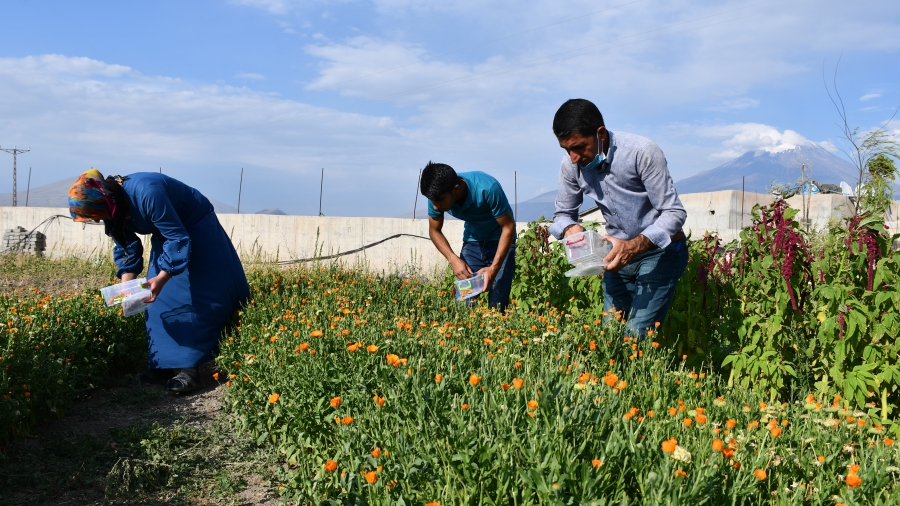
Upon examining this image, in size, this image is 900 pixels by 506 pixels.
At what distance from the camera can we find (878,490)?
5.85 feet

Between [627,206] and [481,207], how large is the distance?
48.6 inches

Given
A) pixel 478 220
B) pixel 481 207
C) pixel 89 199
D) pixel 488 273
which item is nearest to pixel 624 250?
pixel 488 273

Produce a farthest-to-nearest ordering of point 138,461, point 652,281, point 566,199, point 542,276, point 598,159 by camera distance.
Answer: point 542,276 < point 566,199 < point 652,281 < point 598,159 < point 138,461

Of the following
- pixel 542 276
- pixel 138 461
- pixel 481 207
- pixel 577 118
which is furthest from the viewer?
pixel 542 276

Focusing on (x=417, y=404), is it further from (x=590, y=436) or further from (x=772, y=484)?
(x=772, y=484)

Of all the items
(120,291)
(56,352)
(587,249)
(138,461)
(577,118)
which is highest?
(577,118)

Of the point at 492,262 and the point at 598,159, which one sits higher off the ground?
the point at 598,159

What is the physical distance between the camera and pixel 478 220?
14.4 feet

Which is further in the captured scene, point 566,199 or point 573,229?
point 566,199

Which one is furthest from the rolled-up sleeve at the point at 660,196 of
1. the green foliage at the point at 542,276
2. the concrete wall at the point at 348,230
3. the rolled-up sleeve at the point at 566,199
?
the concrete wall at the point at 348,230

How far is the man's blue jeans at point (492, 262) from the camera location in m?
4.41

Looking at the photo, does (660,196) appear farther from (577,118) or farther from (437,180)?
(437,180)

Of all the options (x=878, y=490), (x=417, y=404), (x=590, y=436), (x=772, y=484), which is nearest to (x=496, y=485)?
(x=590, y=436)

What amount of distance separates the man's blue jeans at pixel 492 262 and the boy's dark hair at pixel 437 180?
2.01ft
